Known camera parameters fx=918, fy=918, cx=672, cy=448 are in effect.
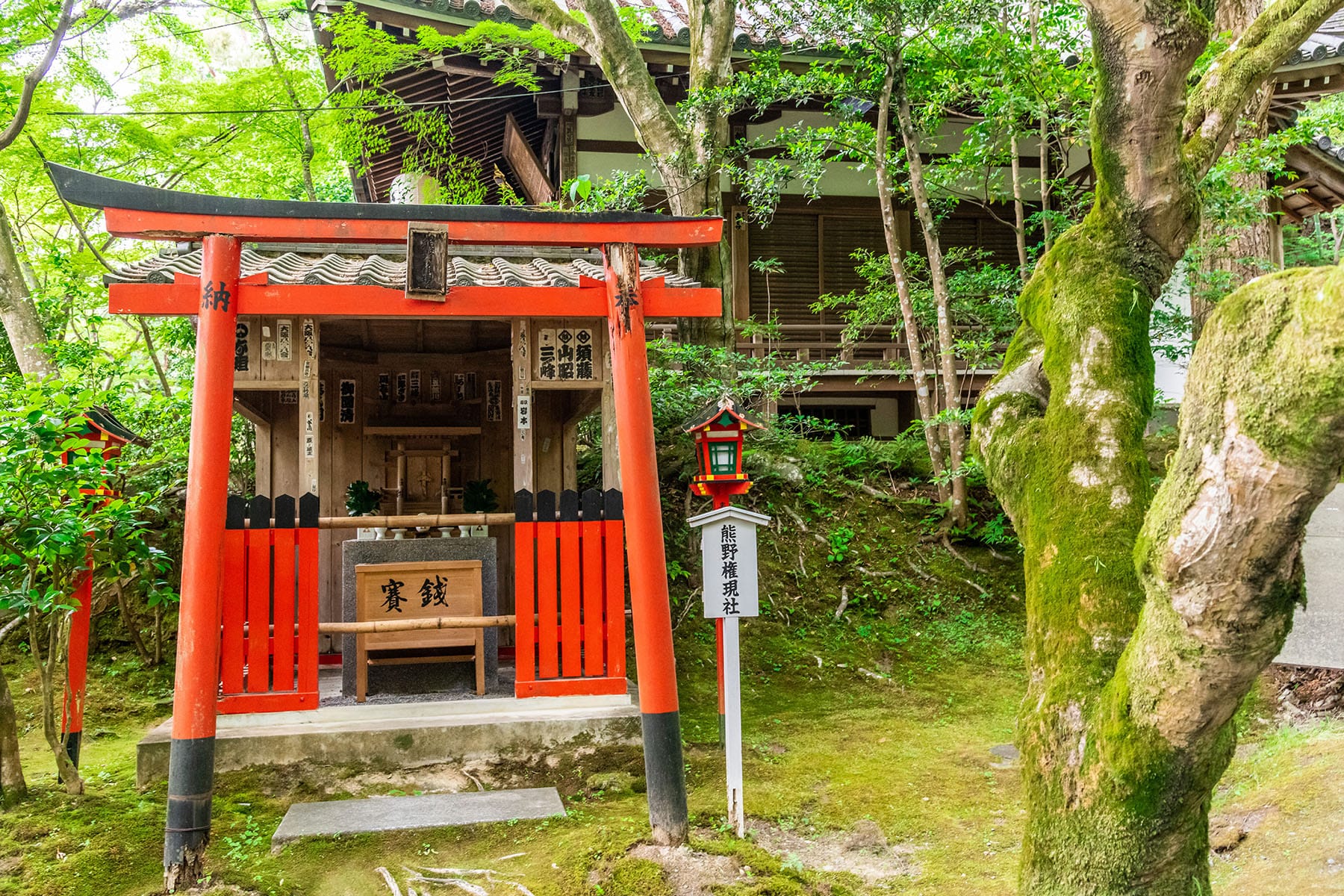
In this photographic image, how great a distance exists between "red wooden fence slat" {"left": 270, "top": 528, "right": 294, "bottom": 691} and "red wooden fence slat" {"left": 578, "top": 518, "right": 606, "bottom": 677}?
191 centimetres

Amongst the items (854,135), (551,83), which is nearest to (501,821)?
(854,135)

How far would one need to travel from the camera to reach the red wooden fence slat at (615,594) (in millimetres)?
6379

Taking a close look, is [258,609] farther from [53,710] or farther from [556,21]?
[556,21]

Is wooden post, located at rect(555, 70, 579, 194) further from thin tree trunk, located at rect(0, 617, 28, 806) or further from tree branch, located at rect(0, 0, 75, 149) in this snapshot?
thin tree trunk, located at rect(0, 617, 28, 806)

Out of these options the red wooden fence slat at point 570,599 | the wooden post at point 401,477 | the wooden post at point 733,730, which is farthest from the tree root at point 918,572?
the wooden post at point 401,477

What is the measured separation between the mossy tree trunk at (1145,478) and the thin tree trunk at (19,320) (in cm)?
1061

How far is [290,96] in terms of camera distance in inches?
527

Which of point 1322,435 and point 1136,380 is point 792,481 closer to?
point 1136,380

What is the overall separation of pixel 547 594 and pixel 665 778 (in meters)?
1.77

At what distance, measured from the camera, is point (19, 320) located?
10.5 m

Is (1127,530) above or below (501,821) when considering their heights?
above

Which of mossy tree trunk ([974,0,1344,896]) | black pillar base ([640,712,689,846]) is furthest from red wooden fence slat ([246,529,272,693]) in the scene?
mossy tree trunk ([974,0,1344,896])

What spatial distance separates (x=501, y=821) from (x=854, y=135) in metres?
7.43

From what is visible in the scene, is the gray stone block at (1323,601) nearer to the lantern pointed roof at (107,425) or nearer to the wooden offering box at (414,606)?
the wooden offering box at (414,606)
